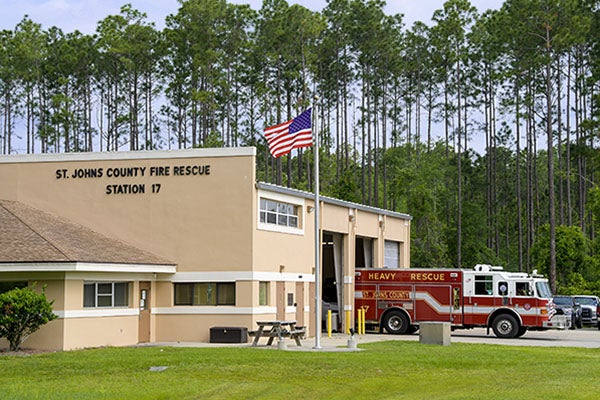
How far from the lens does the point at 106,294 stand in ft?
105

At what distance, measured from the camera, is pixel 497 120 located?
8338cm

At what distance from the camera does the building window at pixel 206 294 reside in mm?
34312

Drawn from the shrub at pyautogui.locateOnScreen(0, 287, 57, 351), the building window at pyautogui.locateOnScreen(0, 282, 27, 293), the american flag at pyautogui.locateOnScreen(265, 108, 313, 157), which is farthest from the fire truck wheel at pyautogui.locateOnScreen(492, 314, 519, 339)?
the building window at pyautogui.locateOnScreen(0, 282, 27, 293)

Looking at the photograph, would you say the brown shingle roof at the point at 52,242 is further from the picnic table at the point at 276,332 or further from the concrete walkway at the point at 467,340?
the picnic table at the point at 276,332

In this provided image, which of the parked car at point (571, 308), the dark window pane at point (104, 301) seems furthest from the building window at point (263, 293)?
the parked car at point (571, 308)

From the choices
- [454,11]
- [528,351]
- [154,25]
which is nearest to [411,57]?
[454,11]

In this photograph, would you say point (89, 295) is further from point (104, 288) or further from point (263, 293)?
point (263, 293)

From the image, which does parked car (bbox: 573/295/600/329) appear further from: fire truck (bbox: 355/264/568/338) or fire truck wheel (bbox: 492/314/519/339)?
fire truck wheel (bbox: 492/314/519/339)

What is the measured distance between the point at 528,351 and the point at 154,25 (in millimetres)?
52767

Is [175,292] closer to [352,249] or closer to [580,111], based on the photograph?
[352,249]

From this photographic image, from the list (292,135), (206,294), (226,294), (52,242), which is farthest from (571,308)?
(52,242)

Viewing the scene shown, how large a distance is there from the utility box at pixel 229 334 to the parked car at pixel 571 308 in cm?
1687

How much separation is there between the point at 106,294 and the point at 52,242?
250 cm

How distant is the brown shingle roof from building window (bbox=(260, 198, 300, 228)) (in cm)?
389
